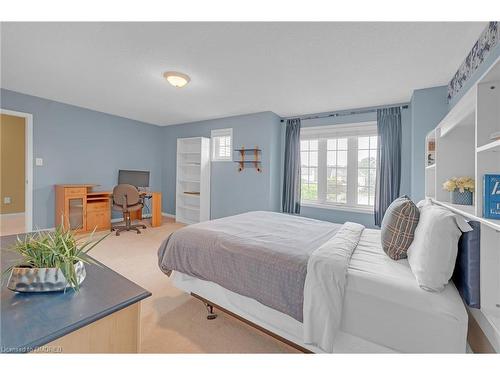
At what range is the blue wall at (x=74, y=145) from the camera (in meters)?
4.01

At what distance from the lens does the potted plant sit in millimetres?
873

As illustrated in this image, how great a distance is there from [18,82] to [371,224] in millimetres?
5798

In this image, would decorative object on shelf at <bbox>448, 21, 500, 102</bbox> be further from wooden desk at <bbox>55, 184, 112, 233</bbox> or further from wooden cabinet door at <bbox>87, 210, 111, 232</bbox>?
wooden cabinet door at <bbox>87, 210, 111, 232</bbox>

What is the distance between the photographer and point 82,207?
427cm

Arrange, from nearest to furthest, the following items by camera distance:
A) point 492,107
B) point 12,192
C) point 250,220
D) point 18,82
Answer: point 492,107, point 250,220, point 18,82, point 12,192

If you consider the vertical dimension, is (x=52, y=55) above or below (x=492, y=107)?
above

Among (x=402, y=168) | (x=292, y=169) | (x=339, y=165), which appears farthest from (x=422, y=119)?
(x=292, y=169)

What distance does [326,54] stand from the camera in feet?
7.34

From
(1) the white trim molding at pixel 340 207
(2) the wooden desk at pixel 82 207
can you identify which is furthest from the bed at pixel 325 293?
(2) the wooden desk at pixel 82 207

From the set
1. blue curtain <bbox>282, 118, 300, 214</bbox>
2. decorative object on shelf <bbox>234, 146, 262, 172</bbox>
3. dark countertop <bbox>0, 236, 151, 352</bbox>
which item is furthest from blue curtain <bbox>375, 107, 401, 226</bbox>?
dark countertop <bbox>0, 236, 151, 352</bbox>

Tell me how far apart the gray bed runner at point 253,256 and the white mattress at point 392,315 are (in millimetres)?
208

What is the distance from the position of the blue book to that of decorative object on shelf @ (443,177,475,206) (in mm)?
572
